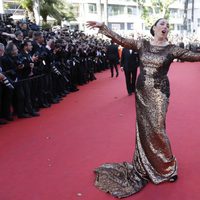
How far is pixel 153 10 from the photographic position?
1417 inches

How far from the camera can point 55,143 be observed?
541 cm

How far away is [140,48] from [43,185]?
71.0 inches

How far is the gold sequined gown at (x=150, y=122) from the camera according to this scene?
3.77m

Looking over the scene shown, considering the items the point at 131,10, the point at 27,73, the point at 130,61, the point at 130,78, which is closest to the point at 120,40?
the point at 27,73

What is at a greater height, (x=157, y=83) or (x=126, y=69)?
(x=157, y=83)

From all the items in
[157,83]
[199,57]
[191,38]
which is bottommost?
[191,38]

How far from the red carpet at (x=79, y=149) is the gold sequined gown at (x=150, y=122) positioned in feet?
0.50

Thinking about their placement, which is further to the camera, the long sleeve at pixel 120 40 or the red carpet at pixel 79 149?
the long sleeve at pixel 120 40

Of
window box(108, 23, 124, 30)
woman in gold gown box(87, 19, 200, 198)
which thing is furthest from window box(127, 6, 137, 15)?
woman in gold gown box(87, 19, 200, 198)

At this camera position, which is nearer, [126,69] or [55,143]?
[55,143]

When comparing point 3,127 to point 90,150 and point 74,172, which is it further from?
point 74,172

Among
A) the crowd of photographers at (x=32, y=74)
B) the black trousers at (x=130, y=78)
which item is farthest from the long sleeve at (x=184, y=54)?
the black trousers at (x=130, y=78)

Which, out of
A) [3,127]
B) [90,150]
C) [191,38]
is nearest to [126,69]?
[3,127]

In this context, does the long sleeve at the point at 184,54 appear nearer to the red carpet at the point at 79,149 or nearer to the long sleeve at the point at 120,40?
the long sleeve at the point at 120,40
